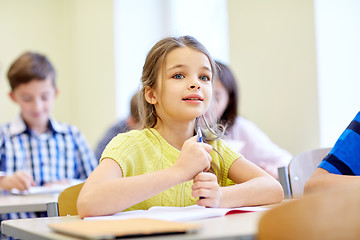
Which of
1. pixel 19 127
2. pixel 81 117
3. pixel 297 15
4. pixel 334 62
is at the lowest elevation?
pixel 81 117

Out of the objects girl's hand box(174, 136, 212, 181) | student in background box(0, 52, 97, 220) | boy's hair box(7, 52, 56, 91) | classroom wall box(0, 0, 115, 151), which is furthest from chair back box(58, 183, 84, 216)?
classroom wall box(0, 0, 115, 151)

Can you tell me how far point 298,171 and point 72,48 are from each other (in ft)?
12.0

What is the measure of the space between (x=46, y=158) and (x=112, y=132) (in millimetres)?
821

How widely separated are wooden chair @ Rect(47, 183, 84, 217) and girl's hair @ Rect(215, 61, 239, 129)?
1.39 metres

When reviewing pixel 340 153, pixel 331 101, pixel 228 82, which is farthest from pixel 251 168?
pixel 228 82

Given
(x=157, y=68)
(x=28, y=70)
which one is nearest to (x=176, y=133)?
(x=157, y=68)

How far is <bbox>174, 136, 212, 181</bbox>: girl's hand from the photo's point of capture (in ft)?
3.82

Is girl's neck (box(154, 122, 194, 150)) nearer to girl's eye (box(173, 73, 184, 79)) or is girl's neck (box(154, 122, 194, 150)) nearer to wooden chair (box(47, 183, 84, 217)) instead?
girl's eye (box(173, 73, 184, 79))

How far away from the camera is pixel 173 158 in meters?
1.42

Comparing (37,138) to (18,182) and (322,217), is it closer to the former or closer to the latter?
(18,182)

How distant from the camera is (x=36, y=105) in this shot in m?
2.64

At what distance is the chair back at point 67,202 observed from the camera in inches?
57.7

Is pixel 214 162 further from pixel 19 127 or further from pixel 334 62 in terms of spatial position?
pixel 19 127

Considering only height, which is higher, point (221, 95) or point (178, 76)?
point (178, 76)
